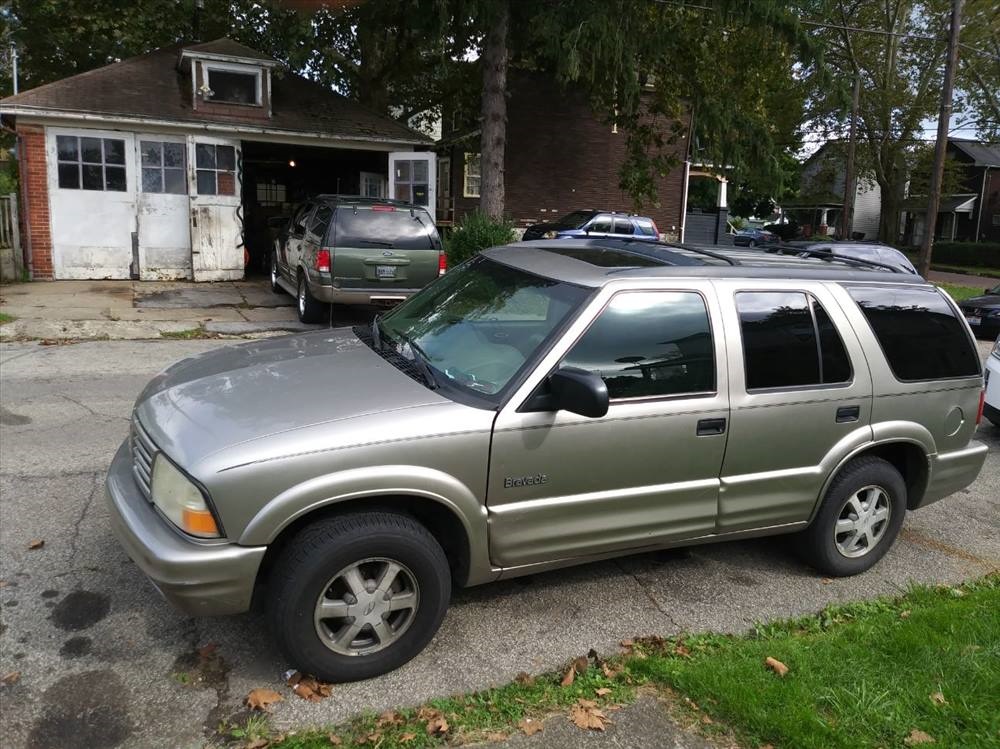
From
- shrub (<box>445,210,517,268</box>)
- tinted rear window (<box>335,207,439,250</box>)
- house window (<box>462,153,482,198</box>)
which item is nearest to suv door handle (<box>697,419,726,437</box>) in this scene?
tinted rear window (<box>335,207,439,250</box>)

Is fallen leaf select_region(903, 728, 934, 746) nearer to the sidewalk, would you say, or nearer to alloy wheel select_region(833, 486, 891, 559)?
alloy wheel select_region(833, 486, 891, 559)

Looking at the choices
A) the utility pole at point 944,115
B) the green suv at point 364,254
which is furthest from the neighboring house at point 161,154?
the utility pole at point 944,115

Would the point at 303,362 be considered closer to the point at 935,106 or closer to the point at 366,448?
the point at 366,448

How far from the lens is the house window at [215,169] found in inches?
606

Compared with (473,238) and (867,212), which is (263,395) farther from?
(867,212)

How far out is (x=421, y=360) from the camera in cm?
385

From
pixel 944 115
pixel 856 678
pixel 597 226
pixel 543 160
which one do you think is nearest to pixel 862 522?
pixel 856 678

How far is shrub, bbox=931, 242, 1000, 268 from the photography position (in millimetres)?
37406

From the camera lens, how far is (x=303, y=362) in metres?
3.90

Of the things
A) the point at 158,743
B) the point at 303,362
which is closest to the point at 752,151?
the point at 303,362

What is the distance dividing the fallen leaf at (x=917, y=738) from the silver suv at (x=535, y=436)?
4.08 feet

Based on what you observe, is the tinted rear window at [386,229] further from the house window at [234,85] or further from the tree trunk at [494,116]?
the house window at [234,85]

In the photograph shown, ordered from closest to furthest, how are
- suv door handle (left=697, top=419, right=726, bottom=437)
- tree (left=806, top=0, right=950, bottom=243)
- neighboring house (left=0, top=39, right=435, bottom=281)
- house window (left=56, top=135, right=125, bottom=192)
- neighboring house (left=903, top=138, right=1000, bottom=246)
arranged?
suv door handle (left=697, top=419, right=726, bottom=437)
neighboring house (left=0, top=39, right=435, bottom=281)
house window (left=56, top=135, right=125, bottom=192)
tree (left=806, top=0, right=950, bottom=243)
neighboring house (left=903, top=138, right=1000, bottom=246)

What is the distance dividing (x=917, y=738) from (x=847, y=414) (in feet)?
5.59
